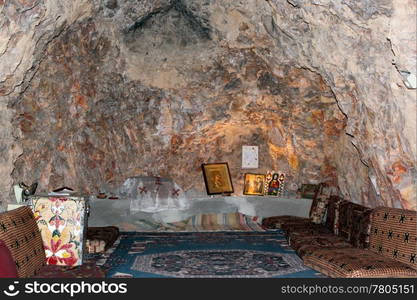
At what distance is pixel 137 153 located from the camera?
953 cm

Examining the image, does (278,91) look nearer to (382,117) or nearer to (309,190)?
(309,190)

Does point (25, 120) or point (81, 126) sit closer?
point (25, 120)

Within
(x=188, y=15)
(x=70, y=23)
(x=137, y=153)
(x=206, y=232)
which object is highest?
(x=188, y=15)

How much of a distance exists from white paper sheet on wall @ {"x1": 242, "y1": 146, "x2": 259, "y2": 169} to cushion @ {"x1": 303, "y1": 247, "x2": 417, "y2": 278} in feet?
14.1

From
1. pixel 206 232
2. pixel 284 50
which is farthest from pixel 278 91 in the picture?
pixel 206 232

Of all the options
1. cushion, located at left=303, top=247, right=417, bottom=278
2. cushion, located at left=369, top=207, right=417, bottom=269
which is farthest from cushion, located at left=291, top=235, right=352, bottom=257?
cushion, located at left=369, top=207, right=417, bottom=269

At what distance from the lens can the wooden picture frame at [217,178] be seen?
9.95m

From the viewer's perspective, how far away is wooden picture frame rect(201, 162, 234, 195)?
9.95 metres

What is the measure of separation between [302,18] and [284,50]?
1.13 metres

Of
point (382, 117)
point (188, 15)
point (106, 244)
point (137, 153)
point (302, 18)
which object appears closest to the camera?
point (382, 117)

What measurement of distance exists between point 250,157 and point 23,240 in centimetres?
628

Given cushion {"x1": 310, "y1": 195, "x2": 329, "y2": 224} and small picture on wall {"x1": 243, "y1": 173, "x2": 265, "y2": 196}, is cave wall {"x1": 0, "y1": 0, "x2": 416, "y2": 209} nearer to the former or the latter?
small picture on wall {"x1": 243, "y1": 173, "x2": 265, "y2": 196}

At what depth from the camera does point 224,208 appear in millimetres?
9789

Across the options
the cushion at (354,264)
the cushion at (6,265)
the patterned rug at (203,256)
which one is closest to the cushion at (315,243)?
the patterned rug at (203,256)
